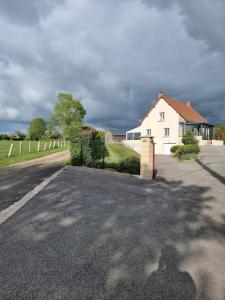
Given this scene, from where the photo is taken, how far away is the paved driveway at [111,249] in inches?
154

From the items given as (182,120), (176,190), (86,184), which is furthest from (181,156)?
(86,184)

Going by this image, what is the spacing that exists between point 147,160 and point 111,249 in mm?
10281

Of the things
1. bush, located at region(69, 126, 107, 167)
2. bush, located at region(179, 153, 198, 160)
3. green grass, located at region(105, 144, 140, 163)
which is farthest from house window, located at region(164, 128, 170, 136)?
bush, located at region(69, 126, 107, 167)

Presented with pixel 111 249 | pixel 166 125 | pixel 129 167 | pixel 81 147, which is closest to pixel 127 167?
pixel 129 167

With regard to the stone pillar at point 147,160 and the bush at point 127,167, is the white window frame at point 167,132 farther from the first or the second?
the stone pillar at point 147,160

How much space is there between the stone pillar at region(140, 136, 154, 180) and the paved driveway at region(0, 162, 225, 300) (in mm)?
5938

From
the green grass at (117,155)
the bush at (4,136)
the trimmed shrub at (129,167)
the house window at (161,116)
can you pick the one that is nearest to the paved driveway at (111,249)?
the trimmed shrub at (129,167)

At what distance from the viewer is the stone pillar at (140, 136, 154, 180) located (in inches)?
598

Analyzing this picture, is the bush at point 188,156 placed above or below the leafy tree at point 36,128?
below

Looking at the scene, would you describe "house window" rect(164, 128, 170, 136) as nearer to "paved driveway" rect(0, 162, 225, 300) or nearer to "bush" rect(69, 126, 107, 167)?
"bush" rect(69, 126, 107, 167)

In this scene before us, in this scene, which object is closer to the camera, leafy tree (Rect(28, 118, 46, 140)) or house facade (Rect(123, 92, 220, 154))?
house facade (Rect(123, 92, 220, 154))

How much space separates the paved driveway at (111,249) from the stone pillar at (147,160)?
5938 mm

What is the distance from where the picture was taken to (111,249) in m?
5.20

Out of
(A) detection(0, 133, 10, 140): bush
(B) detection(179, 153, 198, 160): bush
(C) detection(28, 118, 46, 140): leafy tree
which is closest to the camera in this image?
(B) detection(179, 153, 198, 160): bush
